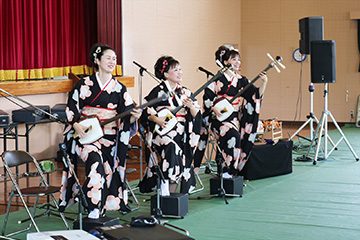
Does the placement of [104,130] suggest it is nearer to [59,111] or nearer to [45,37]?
[59,111]

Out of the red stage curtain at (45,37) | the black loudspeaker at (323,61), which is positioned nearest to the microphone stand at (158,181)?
the red stage curtain at (45,37)

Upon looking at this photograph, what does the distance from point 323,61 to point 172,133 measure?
3426 millimetres

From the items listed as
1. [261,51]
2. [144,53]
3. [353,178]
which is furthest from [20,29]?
[261,51]

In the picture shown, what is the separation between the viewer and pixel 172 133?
233 inches

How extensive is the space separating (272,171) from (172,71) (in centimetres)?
221

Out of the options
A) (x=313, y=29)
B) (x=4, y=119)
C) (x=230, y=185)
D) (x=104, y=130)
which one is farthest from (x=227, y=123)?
(x=313, y=29)

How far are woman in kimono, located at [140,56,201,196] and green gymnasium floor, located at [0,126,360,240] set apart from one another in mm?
305

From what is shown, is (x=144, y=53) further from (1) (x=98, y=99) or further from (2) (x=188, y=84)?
(1) (x=98, y=99)

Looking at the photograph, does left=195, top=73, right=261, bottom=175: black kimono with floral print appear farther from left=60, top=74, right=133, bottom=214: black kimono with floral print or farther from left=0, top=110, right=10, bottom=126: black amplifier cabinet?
left=0, top=110, right=10, bottom=126: black amplifier cabinet

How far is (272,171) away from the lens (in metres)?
7.61

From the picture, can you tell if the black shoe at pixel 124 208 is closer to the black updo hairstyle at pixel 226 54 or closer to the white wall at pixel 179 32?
the black updo hairstyle at pixel 226 54

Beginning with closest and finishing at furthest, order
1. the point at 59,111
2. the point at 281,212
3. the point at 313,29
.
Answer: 1. the point at 281,212
2. the point at 59,111
3. the point at 313,29

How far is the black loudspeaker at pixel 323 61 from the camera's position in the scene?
8602 mm

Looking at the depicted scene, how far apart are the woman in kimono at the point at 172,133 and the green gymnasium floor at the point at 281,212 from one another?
1.00 ft
